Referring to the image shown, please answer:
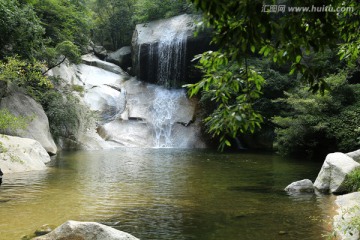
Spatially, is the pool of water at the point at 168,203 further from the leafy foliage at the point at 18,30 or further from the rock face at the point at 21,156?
the leafy foliage at the point at 18,30

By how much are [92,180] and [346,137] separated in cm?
1176

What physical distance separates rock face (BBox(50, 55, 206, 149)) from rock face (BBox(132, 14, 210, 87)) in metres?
1.31

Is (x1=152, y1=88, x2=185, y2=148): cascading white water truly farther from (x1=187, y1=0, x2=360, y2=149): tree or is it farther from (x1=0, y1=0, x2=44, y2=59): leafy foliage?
(x1=187, y1=0, x2=360, y2=149): tree

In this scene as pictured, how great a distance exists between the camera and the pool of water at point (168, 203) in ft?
22.7

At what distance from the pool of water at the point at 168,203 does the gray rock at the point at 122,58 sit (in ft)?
81.2

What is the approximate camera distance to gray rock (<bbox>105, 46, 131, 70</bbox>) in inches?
1510

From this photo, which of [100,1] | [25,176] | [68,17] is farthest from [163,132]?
[100,1]

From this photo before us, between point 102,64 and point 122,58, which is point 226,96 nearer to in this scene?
point 102,64

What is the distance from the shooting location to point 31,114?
64.6 feet

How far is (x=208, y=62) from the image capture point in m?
2.89

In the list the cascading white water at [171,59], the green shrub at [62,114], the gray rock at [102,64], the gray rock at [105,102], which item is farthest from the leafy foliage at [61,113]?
the gray rock at [102,64]

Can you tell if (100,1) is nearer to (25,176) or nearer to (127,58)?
(127,58)

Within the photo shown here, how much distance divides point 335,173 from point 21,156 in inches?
425

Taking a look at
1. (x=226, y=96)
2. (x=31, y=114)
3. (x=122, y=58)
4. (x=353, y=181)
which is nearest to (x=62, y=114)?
(x=31, y=114)
